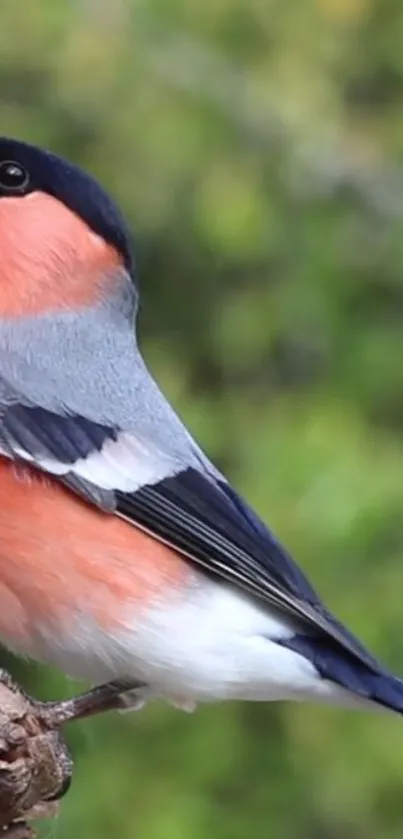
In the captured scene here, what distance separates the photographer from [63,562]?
172 cm

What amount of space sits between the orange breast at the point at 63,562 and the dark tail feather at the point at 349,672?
0.17 metres

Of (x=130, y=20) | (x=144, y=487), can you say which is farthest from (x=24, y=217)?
(x=130, y=20)

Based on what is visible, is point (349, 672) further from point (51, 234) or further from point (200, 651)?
point (51, 234)

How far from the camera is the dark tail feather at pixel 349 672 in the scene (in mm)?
1750

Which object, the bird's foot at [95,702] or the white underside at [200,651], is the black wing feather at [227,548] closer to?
the white underside at [200,651]

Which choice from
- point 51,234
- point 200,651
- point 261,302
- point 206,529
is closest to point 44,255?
point 51,234

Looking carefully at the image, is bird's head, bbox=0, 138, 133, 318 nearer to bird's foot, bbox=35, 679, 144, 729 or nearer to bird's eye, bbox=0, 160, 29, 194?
bird's eye, bbox=0, 160, 29, 194

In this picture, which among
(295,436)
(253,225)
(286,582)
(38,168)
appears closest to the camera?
(286,582)

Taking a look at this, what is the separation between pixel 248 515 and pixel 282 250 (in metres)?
1.49

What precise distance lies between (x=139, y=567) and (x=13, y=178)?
0.55 metres

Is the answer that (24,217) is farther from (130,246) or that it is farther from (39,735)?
(39,735)

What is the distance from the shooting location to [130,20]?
126 inches

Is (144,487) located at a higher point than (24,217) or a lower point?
lower

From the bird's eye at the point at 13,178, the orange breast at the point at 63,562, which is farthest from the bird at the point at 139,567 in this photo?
the bird's eye at the point at 13,178
